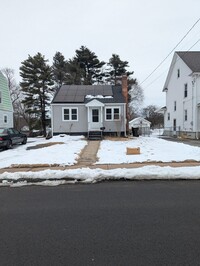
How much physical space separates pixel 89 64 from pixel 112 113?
24.4 metres

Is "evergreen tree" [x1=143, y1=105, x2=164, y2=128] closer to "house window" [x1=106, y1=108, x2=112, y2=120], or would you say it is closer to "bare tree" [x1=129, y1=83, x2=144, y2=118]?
"bare tree" [x1=129, y1=83, x2=144, y2=118]

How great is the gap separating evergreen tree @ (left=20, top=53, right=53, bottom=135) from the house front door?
15.2 meters

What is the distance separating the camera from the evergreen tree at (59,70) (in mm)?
47281

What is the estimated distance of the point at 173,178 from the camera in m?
7.93

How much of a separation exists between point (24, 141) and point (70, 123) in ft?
18.7

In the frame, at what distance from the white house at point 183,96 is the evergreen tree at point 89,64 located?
16069 millimetres

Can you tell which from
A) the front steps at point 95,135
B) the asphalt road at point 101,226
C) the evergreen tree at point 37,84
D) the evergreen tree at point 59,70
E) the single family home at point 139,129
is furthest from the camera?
the evergreen tree at point 59,70

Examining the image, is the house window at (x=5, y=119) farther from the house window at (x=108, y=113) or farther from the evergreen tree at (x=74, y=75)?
the evergreen tree at (x=74, y=75)

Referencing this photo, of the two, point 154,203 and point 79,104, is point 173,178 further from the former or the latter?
point 79,104

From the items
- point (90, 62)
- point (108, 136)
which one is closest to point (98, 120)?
point (108, 136)

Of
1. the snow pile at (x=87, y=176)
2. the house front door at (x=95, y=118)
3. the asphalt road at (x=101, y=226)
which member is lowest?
the asphalt road at (x=101, y=226)

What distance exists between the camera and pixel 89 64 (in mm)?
46281

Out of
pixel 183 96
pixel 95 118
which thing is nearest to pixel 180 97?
pixel 183 96

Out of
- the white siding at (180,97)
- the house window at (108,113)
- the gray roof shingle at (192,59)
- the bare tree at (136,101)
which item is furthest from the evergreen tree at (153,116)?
the house window at (108,113)
